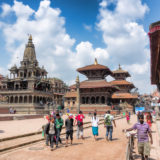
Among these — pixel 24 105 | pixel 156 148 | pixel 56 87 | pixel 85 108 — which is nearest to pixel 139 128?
pixel 156 148

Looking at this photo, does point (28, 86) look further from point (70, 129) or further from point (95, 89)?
point (70, 129)

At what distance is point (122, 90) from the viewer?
200ft

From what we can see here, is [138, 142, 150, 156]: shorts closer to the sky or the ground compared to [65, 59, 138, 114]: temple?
closer to the ground

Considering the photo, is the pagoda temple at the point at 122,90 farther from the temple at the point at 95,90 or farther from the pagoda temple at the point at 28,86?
the pagoda temple at the point at 28,86

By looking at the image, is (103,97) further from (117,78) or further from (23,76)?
(23,76)

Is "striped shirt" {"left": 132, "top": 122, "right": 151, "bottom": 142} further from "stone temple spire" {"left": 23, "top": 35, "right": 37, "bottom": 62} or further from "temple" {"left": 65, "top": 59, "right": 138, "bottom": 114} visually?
"stone temple spire" {"left": 23, "top": 35, "right": 37, "bottom": 62}

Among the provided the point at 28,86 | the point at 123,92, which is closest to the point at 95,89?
the point at 123,92

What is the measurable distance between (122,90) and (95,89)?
18.1 meters

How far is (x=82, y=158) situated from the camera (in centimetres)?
705

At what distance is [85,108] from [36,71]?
26615mm

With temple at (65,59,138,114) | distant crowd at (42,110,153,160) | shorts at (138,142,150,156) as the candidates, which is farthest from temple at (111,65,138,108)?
shorts at (138,142,150,156)

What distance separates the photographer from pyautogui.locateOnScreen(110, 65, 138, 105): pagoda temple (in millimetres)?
56391

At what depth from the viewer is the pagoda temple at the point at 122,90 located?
2220 inches

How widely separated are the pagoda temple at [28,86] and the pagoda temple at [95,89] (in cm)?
1472
